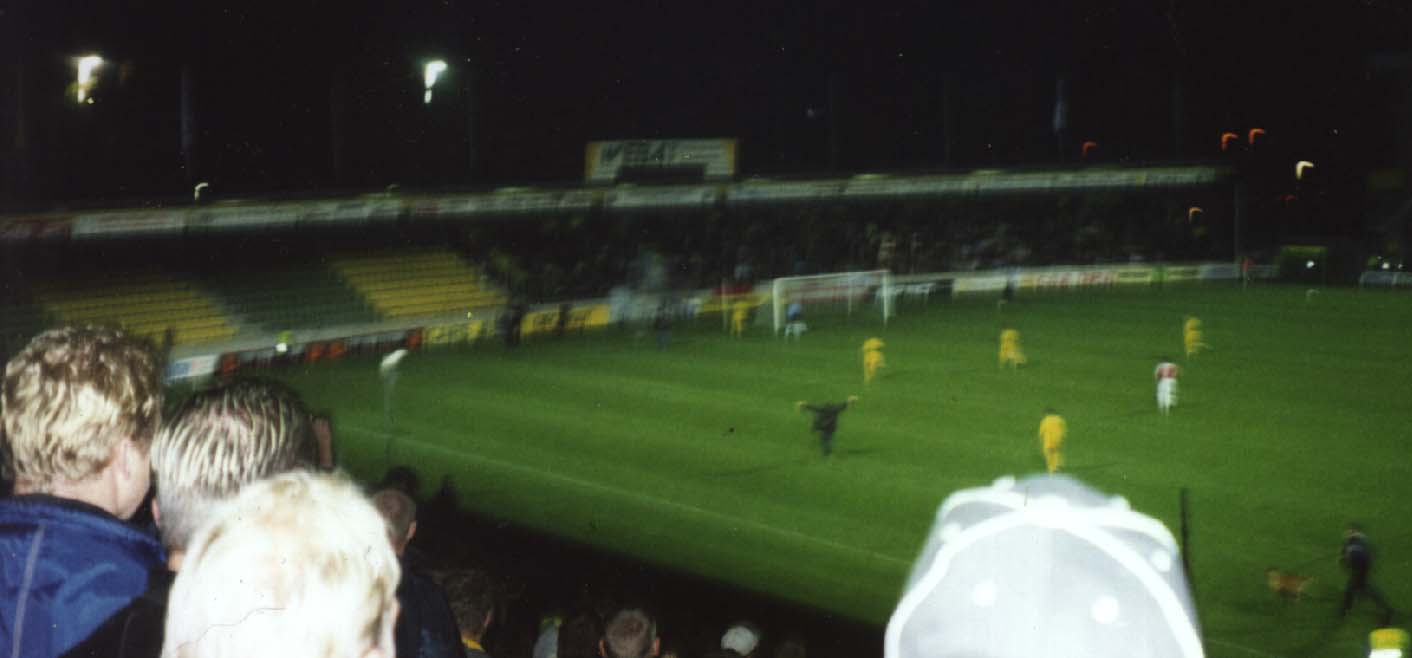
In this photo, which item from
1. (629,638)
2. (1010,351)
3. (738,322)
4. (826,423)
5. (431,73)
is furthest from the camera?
(431,73)

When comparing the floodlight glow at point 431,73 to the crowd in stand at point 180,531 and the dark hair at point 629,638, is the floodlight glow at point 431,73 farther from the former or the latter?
the crowd in stand at point 180,531

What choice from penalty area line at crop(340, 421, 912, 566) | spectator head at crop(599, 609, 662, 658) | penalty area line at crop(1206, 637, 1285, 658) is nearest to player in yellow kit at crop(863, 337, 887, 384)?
penalty area line at crop(340, 421, 912, 566)

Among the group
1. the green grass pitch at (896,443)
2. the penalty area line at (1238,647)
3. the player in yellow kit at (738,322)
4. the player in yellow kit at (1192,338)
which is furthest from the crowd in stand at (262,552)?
the player in yellow kit at (738,322)

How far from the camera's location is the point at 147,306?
34562 mm

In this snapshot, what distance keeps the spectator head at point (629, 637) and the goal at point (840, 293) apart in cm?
3216

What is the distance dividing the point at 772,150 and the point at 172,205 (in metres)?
25.5

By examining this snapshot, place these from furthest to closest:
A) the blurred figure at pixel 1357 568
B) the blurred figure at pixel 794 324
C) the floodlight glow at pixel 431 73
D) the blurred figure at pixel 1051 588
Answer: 1. the floodlight glow at pixel 431 73
2. the blurred figure at pixel 794 324
3. the blurred figure at pixel 1357 568
4. the blurred figure at pixel 1051 588

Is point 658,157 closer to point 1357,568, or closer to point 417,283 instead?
point 417,283

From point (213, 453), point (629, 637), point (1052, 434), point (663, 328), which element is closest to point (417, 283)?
point (663, 328)

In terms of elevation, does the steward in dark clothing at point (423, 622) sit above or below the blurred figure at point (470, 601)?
above

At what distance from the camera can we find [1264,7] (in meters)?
A: 42.8

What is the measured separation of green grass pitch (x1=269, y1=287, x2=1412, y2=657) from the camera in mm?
14109

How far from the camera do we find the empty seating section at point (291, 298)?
35.5m

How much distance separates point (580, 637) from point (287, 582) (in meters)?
4.71
